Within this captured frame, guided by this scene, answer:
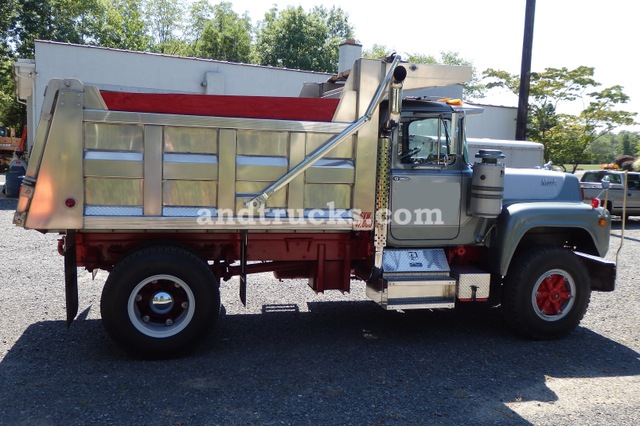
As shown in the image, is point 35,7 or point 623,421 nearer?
point 623,421

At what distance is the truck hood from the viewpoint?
6.48m

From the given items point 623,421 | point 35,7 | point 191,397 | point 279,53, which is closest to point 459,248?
point 623,421

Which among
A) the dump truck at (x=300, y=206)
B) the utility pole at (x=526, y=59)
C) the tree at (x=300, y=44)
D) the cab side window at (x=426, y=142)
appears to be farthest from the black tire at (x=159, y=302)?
the tree at (x=300, y=44)

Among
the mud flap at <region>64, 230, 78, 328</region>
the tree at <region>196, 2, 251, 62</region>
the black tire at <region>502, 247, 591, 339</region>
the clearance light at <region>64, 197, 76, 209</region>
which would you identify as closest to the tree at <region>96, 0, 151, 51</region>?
the tree at <region>196, 2, 251, 62</region>

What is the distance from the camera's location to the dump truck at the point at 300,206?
5.09 m

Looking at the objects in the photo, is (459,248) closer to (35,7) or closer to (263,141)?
(263,141)

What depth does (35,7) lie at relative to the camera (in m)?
32.5

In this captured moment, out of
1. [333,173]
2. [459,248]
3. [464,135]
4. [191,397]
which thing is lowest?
[191,397]

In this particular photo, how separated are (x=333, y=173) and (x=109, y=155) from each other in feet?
6.81

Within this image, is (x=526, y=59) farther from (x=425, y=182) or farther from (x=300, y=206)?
(x=300, y=206)

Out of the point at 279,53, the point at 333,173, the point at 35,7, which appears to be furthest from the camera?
the point at 279,53

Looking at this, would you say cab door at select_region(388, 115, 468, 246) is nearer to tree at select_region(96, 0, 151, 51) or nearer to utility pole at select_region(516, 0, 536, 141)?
utility pole at select_region(516, 0, 536, 141)

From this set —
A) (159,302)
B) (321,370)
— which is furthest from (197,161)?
(321,370)

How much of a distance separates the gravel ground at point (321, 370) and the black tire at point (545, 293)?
22 centimetres
